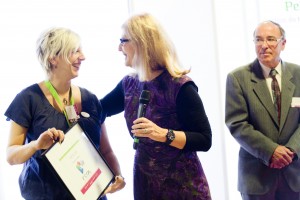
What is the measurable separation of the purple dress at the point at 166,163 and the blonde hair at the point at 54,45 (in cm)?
42

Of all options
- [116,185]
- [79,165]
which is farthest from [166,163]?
[79,165]

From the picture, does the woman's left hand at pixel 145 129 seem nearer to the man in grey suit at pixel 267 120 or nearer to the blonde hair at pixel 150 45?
the blonde hair at pixel 150 45

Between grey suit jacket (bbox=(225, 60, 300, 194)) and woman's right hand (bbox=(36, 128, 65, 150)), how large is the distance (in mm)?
1266

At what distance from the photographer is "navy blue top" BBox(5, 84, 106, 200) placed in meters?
1.77

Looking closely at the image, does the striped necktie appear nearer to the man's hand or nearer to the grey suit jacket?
the grey suit jacket

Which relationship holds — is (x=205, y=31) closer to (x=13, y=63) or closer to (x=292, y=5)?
(x=292, y=5)

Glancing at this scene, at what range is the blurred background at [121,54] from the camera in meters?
2.92

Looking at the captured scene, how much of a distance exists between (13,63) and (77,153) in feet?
4.99

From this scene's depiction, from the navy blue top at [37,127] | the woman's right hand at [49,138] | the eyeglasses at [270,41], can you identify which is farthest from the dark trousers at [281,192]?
the woman's right hand at [49,138]

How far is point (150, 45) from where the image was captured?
6.02ft

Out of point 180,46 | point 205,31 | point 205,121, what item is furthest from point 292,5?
point 205,121

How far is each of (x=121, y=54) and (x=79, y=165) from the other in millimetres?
1751

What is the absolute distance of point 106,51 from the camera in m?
3.23

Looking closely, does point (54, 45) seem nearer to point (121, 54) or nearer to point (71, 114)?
point (71, 114)
